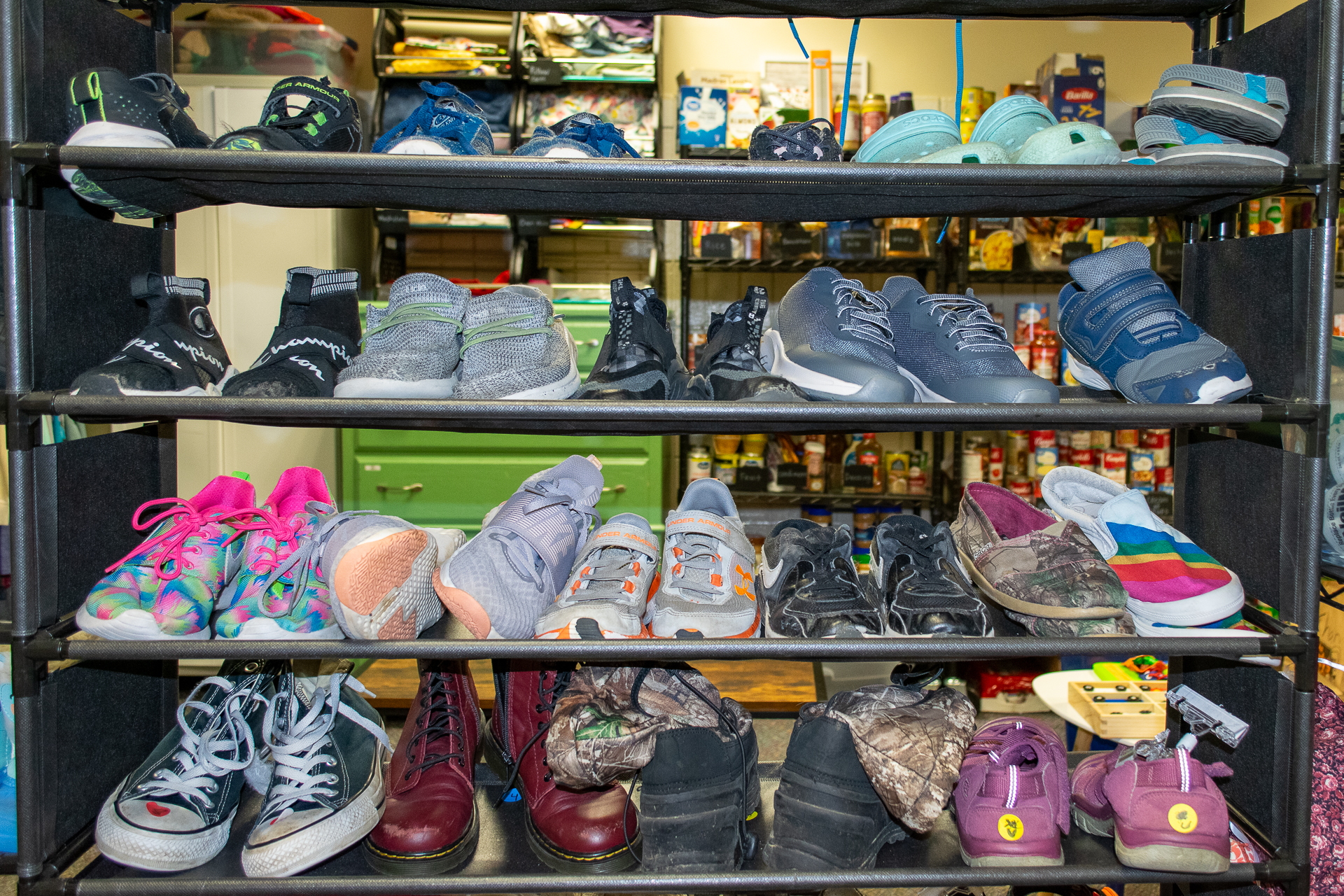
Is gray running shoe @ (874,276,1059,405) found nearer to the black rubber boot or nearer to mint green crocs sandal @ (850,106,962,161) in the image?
mint green crocs sandal @ (850,106,962,161)

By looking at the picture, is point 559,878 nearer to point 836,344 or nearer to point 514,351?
point 514,351

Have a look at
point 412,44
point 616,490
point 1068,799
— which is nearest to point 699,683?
point 1068,799

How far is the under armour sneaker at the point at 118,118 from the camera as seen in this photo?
1016 mm

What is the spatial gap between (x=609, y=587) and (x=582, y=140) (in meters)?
0.63

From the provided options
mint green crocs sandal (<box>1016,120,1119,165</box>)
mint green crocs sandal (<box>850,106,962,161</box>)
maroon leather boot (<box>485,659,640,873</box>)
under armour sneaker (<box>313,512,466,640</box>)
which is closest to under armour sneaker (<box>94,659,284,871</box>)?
under armour sneaker (<box>313,512,466,640</box>)

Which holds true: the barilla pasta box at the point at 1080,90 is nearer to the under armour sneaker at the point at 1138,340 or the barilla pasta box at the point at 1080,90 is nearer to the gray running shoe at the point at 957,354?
the under armour sneaker at the point at 1138,340

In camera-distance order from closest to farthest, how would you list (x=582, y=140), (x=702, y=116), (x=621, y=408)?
(x=621, y=408) < (x=582, y=140) < (x=702, y=116)

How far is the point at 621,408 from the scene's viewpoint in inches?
40.4

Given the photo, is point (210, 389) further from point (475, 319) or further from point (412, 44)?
point (412, 44)

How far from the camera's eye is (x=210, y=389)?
116cm

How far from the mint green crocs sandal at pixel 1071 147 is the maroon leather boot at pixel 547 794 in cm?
101

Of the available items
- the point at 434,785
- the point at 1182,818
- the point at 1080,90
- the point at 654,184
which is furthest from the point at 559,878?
the point at 1080,90

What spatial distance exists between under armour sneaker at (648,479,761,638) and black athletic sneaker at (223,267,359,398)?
1.78 ft

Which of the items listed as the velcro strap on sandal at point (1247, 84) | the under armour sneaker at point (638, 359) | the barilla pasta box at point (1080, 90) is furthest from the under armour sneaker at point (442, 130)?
the barilla pasta box at point (1080, 90)
